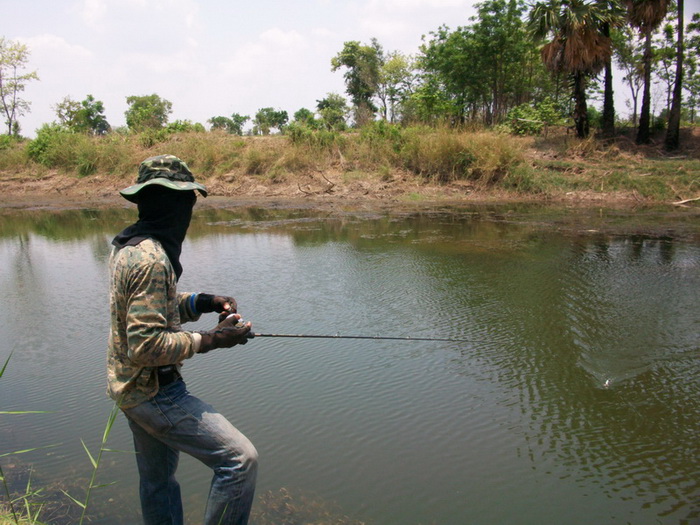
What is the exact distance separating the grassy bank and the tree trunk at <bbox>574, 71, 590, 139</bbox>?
1.57ft

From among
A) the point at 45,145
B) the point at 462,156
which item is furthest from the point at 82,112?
the point at 462,156

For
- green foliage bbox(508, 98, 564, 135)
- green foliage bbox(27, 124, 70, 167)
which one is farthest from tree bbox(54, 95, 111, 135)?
green foliage bbox(508, 98, 564, 135)

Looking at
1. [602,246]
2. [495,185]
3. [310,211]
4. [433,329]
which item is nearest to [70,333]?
[433,329]

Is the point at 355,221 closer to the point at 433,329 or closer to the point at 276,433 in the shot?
the point at 433,329

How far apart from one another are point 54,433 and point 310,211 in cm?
1262

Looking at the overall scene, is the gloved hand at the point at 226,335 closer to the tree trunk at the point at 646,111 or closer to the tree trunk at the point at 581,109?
the tree trunk at the point at 581,109

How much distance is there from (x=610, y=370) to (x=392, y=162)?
15.7 meters

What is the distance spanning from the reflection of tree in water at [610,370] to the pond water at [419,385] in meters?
0.02

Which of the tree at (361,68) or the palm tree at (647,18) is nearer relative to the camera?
the palm tree at (647,18)

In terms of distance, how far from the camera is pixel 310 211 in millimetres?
16141

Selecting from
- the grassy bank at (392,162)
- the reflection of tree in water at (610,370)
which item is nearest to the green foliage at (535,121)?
the grassy bank at (392,162)

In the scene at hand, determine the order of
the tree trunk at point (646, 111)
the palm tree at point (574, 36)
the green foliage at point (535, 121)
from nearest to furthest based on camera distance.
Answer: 1. the palm tree at point (574, 36)
2. the tree trunk at point (646, 111)
3. the green foliage at point (535, 121)

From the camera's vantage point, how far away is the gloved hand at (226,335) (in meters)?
2.34

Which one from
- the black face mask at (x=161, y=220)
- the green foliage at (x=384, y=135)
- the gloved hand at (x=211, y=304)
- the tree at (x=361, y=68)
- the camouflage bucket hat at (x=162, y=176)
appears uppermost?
the tree at (x=361, y=68)
